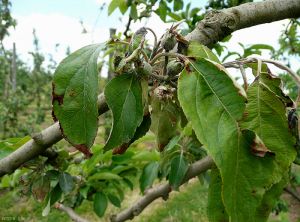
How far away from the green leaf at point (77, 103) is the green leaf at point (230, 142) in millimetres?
148

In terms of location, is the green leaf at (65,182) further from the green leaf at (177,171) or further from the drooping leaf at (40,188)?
the green leaf at (177,171)

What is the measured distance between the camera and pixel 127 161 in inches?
89.5

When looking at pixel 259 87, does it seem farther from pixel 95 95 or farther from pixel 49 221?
pixel 49 221

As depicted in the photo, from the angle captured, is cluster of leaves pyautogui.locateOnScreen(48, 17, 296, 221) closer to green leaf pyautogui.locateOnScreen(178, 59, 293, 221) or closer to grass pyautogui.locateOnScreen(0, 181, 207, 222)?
green leaf pyautogui.locateOnScreen(178, 59, 293, 221)

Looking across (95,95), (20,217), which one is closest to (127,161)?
(95,95)

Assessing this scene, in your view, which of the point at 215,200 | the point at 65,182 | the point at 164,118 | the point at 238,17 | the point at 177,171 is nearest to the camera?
the point at 215,200

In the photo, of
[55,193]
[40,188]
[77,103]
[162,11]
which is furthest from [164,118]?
[162,11]

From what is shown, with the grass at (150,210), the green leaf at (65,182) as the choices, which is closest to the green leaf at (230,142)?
the green leaf at (65,182)

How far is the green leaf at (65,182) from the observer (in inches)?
55.0

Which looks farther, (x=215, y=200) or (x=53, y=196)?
(x=53, y=196)

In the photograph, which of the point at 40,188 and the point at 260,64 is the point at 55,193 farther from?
the point at 260,64

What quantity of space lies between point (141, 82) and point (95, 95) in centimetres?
10

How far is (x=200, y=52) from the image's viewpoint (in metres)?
0.63

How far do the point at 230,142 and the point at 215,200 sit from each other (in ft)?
0.46
